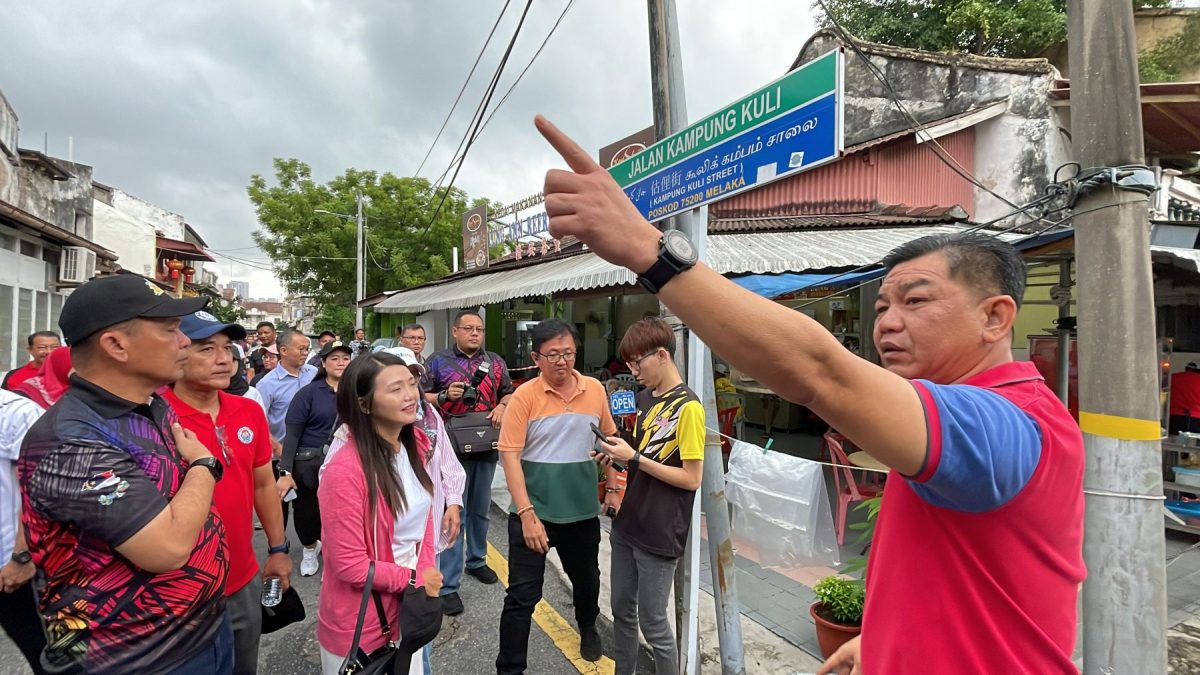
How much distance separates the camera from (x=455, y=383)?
163 inches

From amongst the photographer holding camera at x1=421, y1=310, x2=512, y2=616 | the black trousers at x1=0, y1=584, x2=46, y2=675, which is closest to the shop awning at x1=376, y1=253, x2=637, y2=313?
the photographer holding camera at x1=421, y1=310, x2=512, y2=616

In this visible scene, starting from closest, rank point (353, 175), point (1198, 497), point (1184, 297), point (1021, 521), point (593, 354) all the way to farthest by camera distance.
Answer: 1. point (1021, 521)
2. point (1198, 497)
3. point (1184, 297)
4. point (593, 354)
5. point (353, 175)

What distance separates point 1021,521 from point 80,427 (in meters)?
2.11

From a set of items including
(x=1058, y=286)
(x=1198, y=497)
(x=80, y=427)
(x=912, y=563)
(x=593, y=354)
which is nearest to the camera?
(x=912, y=563)

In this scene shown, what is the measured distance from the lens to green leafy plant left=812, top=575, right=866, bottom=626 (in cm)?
290

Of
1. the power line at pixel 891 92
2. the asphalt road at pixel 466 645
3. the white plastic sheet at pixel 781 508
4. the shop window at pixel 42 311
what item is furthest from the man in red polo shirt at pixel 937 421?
Result: the shop window at pixel 42 311

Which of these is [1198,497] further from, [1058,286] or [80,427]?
[80,427]

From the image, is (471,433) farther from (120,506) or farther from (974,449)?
(974,449)

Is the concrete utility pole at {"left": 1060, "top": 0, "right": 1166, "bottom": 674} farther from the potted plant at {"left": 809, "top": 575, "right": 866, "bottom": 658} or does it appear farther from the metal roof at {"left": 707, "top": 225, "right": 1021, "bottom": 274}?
the metal roof at {"left": 707, "top": 225, "right": 1021, "bottom": 274}

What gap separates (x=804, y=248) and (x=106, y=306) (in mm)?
6791

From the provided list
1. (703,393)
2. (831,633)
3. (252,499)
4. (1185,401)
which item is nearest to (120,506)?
(252,499)

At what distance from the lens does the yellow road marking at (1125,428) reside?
2066 mm

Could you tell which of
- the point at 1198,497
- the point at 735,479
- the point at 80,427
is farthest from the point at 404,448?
the point at 1198,497

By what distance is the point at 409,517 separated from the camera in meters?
2.14
